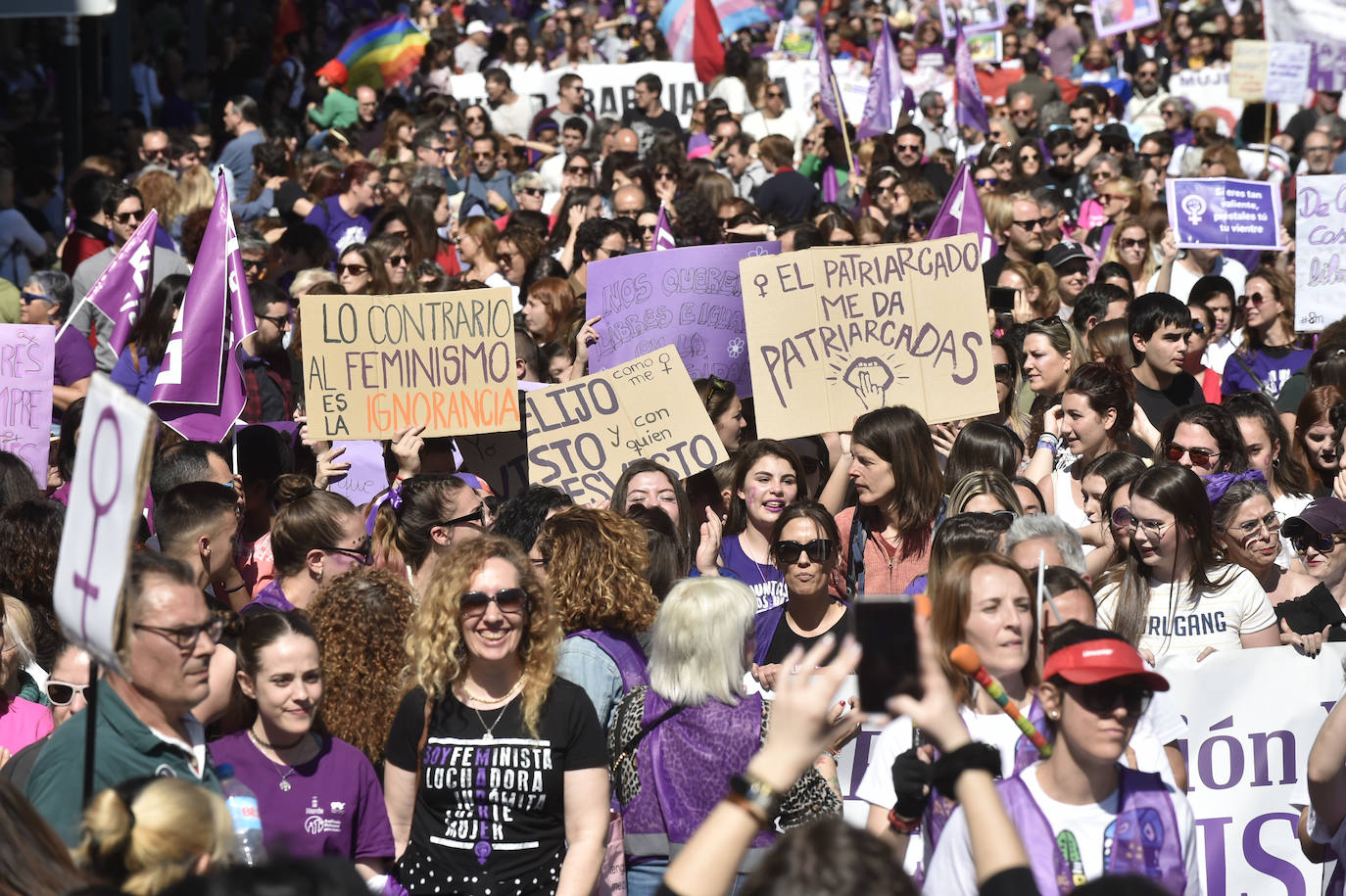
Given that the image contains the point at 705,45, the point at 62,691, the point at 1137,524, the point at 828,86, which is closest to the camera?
the point at 62,691

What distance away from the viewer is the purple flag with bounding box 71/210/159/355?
8.77m

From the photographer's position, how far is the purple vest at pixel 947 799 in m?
3.87

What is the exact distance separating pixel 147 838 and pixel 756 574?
4.06 metres

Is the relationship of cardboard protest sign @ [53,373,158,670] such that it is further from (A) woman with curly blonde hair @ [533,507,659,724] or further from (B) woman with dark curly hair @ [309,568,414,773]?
(A) woman with curly blonde hair @ [533,507,659,724]

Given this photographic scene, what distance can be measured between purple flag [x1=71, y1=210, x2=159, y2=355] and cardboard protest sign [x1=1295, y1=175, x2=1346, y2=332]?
6.27 m

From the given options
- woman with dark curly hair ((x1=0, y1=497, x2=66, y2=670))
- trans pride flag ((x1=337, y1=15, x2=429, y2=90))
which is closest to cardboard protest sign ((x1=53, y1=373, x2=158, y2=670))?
woman with dark curly hair ((x1=0, y1=497, x2=66, y2=670))

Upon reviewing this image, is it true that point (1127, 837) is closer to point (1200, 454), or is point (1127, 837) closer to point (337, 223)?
point (1200, 454)

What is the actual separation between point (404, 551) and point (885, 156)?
30.9 ft

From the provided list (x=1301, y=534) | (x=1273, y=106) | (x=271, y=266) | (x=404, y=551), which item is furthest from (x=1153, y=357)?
(x=1273, y=106)

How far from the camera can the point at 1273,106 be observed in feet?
62.2

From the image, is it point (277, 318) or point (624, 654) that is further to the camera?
Result: point (277, 318)

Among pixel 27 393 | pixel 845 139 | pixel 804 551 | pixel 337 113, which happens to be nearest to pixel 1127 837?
pixel 804 551

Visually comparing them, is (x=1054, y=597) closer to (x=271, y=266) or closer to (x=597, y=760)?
(x=597, y=760)

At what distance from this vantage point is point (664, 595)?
19.4ft
